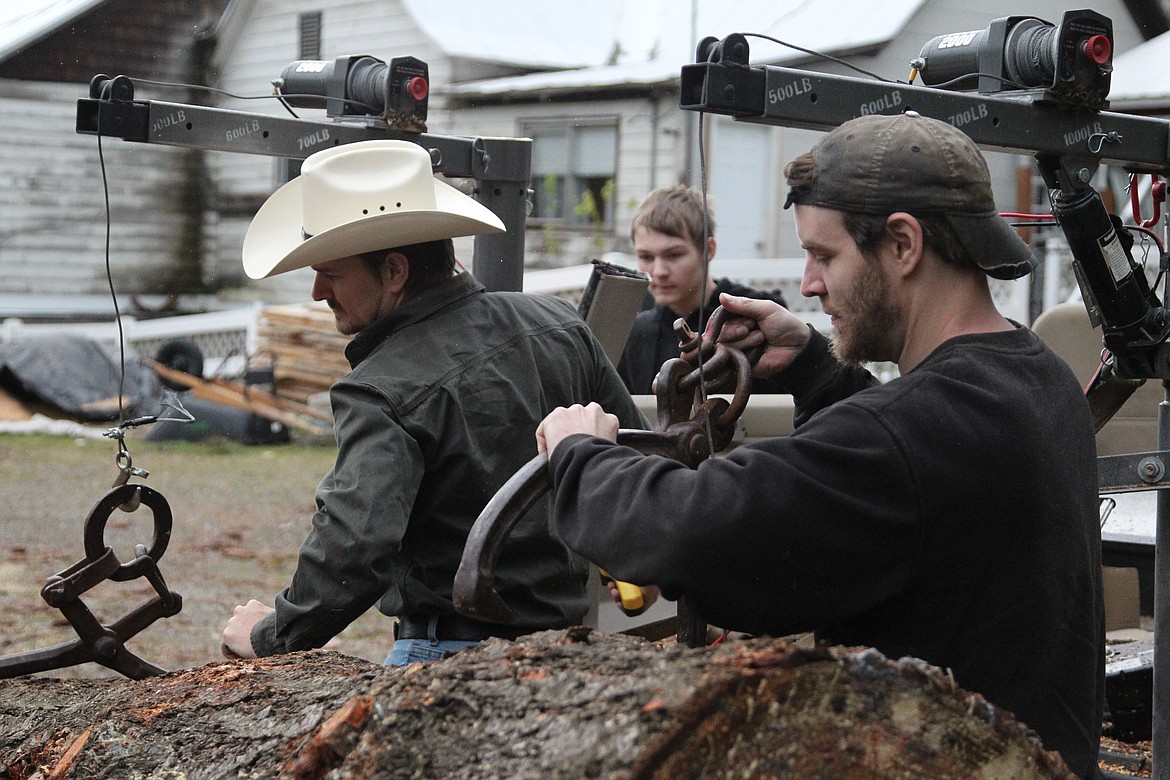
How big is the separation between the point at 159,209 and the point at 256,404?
7528mm

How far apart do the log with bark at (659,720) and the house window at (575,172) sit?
1509 centimetres

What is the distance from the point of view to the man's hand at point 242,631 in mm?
3049

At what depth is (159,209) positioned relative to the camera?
2084 cm

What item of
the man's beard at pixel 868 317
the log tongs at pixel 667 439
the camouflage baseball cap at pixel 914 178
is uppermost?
the camouflage baseball cap at pixel 914 178

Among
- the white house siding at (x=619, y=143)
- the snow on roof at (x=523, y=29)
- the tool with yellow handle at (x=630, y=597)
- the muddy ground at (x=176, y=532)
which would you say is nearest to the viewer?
the tool with yellow handle at (x=630, y=597)

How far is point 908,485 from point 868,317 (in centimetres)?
35

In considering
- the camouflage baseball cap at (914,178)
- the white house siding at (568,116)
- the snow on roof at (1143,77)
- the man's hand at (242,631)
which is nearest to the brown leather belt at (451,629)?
the man's hand at (242,631)

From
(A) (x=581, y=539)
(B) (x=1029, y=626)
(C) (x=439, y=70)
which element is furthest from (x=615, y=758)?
(C) (x=439, y=70)

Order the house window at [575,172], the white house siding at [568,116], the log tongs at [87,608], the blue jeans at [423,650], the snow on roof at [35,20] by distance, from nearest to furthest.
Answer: the blue jeans at [423,650]
the log tongs at [87,608]
the white house siding at [568,116]
the house window at [575,172]
the snow on roof at [35,20]

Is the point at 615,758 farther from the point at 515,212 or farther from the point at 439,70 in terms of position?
the point at 439,70

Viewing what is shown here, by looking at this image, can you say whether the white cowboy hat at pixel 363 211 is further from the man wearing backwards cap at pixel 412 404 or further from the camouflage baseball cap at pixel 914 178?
the camouflage baseball cap at pixel 914 178

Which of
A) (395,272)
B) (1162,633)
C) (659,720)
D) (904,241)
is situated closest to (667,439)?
(904,241)

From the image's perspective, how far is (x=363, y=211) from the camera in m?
3.07

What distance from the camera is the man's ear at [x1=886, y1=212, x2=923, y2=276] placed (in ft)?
6.43
